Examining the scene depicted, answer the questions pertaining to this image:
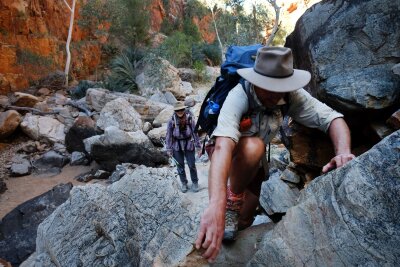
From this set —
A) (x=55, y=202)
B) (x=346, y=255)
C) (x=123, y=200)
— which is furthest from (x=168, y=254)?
(x=55, y=202)

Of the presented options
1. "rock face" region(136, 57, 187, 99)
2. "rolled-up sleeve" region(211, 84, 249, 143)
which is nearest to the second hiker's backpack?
"rolled-up sleeve" region(211, 84, 249, 143)

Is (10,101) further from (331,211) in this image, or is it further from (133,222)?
(331,211)

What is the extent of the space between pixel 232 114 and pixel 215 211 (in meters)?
0.58

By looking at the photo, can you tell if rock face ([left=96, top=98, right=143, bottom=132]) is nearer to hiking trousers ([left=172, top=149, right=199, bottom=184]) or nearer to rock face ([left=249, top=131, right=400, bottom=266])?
hiking trousers ([left=172, top=149, right=199, bottom=184])

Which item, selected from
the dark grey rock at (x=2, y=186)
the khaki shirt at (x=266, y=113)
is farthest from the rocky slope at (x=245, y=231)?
the dark grey rock at (x=2, y=186)

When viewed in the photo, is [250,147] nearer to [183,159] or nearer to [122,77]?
[183,159]

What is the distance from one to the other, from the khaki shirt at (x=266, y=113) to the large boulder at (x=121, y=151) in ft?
19.0

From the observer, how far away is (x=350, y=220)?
1.38 meters

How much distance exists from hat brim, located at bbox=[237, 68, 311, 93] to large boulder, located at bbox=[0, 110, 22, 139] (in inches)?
380

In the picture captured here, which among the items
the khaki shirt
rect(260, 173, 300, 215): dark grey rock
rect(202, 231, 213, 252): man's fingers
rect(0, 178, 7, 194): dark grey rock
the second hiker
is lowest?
rect(0, 178, 7, 194): dark grey rock

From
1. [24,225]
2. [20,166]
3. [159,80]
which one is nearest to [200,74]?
[159,80]

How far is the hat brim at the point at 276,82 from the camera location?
1.75m

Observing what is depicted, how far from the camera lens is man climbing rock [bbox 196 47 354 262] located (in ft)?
5.51

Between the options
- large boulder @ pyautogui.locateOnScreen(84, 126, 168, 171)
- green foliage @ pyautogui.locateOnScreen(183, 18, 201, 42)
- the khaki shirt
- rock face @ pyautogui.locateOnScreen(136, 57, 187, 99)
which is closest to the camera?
the khaki shirt
